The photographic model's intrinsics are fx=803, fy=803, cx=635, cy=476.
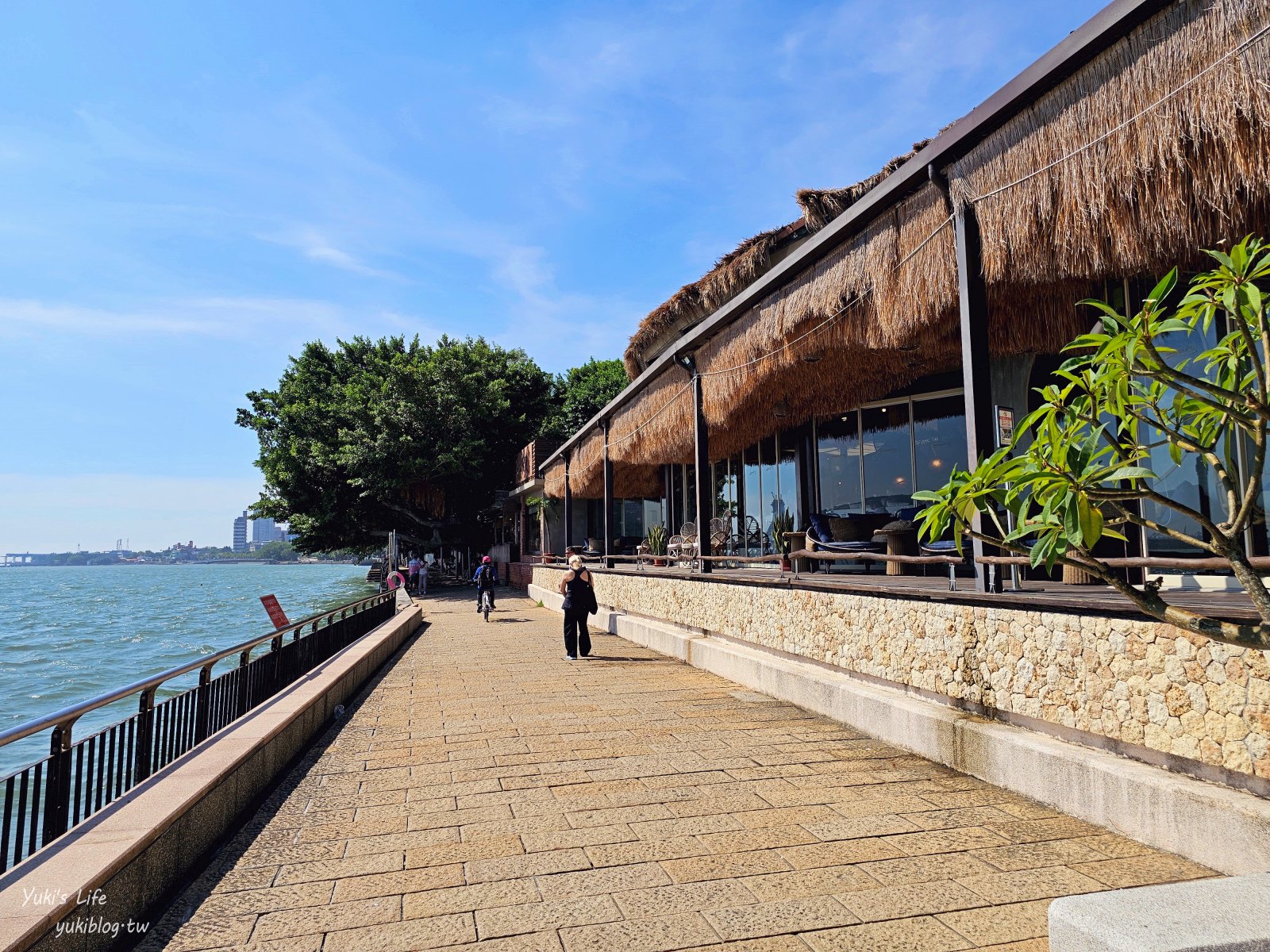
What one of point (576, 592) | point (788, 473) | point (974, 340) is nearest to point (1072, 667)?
point (974, 340)

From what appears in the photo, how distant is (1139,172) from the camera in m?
4.45

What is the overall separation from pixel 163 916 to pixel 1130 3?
643cm

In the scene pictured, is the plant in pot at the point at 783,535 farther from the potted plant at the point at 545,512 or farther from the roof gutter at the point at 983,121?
the potted plant at the point at 545,512

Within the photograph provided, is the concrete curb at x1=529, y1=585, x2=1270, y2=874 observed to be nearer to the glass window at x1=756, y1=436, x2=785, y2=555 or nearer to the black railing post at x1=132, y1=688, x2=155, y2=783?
the black railing post at x1=132, y1=688, x2=155, y2=783

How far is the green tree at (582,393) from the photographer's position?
37938 mm

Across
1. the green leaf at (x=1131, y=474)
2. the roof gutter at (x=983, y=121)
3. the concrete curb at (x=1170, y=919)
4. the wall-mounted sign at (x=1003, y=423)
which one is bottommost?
the concrete curb at (x=1170, y=919)

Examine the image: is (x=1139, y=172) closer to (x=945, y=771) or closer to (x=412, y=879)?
(x=945, y=771)

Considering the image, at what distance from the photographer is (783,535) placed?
10031 millimetres

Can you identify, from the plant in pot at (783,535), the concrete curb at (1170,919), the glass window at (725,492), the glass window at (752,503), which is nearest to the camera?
the concrete curb at (1170,919)

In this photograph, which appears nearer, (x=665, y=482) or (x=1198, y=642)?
(x=1198, y=642)

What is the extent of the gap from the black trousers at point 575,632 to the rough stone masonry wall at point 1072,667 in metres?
4.45

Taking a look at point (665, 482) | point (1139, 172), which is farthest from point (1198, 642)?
point (665, 482)

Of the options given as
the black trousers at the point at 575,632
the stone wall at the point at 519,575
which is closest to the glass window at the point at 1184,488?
the black trousers at the point at 575,632

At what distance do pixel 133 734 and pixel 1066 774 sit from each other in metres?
5.04
